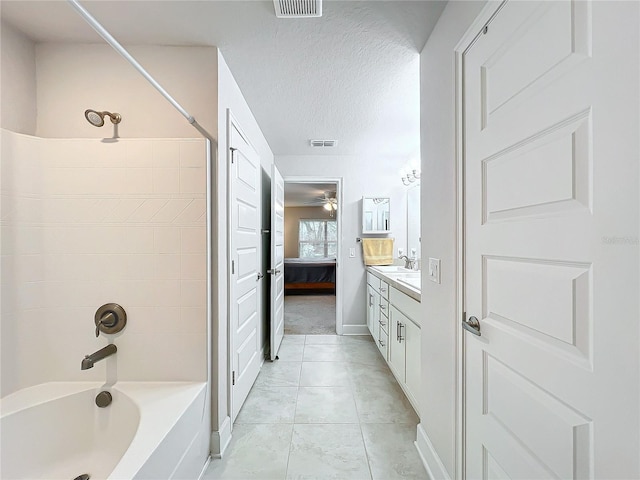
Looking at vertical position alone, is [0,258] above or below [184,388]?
above

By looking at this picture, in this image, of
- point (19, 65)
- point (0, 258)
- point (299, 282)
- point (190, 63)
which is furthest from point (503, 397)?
point (299, 282)

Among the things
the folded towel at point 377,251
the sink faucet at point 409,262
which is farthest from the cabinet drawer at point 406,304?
the folded towel at point 377,251

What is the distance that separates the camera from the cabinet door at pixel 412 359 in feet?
5.90

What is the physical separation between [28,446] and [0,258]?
87cm

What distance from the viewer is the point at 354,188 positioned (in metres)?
3.60

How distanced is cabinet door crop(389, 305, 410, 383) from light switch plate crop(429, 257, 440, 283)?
61cm

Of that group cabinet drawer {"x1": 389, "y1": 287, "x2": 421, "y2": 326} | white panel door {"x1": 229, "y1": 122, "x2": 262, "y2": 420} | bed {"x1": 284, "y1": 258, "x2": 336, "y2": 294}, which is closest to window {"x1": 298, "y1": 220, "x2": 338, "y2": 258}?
bed {"x1": 284, "y1": 258, "x2": 336, "y2": 294}

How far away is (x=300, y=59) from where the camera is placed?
171cm

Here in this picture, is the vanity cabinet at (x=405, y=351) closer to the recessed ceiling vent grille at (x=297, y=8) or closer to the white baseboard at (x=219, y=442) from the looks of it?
the white baseboard at (x=219, y=442)

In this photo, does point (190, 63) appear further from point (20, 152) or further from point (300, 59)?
point (20, 152)

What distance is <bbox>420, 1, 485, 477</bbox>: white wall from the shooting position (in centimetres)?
125

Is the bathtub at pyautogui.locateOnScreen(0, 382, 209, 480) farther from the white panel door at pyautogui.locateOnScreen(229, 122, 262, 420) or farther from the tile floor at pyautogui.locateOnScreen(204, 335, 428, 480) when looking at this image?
the white panel door at pyautogui.locateOnScreen(229, 122, 262, 420)

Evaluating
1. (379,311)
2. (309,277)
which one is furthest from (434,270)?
(309,277)

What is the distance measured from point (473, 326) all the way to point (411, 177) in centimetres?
250
